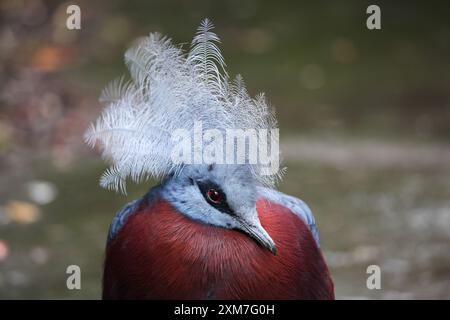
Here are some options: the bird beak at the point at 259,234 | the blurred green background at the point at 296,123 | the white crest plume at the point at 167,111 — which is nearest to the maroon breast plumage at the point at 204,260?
the bird beak at the point at 259,234

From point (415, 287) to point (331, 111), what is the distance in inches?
96.8

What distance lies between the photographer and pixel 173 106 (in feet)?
9.79

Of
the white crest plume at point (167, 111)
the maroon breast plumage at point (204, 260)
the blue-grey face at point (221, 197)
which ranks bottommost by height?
the maroon breast plumage at point (204, 260)

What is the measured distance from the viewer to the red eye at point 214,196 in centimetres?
284

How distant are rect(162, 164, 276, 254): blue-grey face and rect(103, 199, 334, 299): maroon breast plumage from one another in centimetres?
4

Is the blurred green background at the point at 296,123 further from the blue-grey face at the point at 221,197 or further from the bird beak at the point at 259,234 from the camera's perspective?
the bird beak at the point at 259,234

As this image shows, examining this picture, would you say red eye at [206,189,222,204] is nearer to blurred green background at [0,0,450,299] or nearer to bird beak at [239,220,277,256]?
bird beak at [239,220,277,256]

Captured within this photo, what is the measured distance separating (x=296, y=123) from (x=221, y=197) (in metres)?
3.59

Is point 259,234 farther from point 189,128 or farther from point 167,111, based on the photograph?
point 167,111

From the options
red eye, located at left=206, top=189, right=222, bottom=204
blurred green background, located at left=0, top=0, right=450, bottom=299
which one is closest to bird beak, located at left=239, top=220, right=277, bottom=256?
red eye, located at left=206, top=189, right=222, bottom=204

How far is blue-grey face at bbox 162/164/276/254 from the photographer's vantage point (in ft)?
9.22

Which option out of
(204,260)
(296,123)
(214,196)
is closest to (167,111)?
(214,196)

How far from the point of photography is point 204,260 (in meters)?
2.82

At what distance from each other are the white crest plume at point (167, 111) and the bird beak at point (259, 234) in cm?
19
